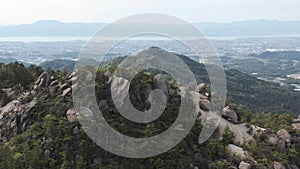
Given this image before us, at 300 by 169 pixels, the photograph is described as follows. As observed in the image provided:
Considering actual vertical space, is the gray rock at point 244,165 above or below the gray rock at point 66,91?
below

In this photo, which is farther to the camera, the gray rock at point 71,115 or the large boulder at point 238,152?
the large boulder at point 238,152

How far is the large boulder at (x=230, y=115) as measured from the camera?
58.1 ft

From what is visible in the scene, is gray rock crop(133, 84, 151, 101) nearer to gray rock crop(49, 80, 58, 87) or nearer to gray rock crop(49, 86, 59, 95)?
gray rock crop(49, 86, 59, 95)

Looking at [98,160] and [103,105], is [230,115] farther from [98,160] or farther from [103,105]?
[98,160]

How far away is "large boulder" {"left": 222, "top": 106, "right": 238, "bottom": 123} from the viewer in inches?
698

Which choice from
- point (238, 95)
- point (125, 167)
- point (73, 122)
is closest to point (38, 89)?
point (73, 122)

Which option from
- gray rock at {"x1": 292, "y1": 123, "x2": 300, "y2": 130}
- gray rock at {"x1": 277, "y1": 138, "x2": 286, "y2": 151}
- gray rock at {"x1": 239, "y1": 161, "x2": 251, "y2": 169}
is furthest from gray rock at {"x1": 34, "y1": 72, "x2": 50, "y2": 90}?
gray rock at {"x1": 292, "y1": 123, "x2": 300, "y2": 130}

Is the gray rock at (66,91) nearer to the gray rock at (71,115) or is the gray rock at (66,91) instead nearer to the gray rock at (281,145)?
the gray rock at (71,115)

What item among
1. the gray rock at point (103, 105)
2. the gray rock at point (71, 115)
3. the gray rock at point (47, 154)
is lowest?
the gray rock at point (47, 154)

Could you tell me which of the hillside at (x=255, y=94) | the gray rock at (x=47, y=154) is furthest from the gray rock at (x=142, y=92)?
the hillside at (x=255, y=94)

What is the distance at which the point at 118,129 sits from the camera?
14156mm

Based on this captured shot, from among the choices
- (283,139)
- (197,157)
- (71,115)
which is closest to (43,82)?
(71,115)

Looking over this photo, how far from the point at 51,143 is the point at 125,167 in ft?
9.83

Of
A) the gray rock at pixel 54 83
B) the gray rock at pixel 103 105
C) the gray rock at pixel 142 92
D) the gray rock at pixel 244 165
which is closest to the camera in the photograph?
the gray rock at pixel 244 165
